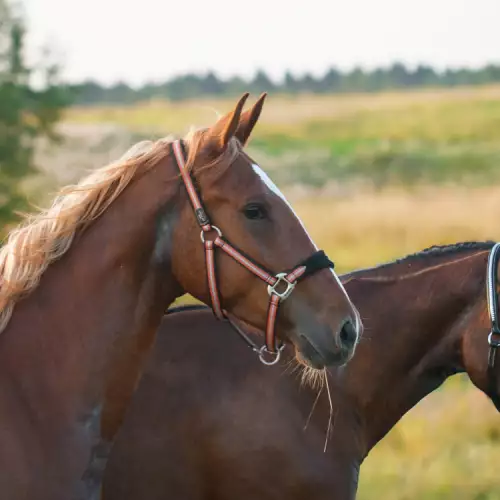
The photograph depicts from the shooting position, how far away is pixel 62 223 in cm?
353

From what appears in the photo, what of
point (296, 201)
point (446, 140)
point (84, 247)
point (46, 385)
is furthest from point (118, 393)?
point (446, 140)

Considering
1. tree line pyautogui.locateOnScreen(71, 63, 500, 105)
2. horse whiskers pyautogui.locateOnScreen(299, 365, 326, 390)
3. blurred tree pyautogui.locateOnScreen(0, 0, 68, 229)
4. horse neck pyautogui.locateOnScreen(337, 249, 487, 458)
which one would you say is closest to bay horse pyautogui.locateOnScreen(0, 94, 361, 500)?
horse whiskers pyautogui.locateOnScreen(299, 365, 326, 390)

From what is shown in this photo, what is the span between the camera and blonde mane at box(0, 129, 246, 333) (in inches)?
138

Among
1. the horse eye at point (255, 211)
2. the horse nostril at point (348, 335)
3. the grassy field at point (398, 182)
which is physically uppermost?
the horse eye at point (255, 211)

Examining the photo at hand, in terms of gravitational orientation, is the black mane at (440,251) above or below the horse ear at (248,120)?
below

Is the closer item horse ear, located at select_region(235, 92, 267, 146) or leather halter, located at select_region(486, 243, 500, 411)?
horse ear, located at select_region(235, 92, 267, 146)

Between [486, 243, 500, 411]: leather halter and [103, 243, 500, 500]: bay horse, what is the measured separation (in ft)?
0.10

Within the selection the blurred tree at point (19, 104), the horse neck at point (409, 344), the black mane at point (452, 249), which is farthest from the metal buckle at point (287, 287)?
the blurred tree at point (19, 104)

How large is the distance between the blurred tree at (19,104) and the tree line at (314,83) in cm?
4479

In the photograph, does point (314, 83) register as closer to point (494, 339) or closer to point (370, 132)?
point (370, 132)

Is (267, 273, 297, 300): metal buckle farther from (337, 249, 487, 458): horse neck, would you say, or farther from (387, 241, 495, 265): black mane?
(387, 241, 495, 265): black mane

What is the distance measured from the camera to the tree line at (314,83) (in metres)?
65.1

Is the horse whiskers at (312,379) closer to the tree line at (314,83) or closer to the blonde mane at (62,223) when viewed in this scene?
the blonde mane at (62,223)

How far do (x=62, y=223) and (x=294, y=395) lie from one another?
147cm
